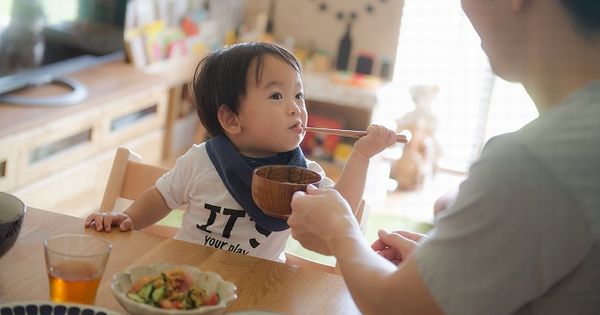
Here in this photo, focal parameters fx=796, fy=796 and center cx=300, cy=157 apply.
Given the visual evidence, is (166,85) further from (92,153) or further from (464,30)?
(464,30)

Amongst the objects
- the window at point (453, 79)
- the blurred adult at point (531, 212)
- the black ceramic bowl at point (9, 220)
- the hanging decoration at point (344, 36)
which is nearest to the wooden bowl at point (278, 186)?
the blurred adult at point (531, 212)

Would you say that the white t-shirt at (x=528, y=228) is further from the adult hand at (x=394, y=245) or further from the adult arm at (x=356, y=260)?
the adult hand at (x=394, y=245)

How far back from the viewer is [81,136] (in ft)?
10.8

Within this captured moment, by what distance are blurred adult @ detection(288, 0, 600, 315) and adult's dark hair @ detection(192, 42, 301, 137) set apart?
73cm

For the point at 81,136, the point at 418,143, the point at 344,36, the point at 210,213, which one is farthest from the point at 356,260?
the point at 344,36

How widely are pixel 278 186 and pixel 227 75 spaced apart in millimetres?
493

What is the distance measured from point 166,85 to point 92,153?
0.61 meters

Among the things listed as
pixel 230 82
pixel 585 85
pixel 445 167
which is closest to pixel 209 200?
pixel 230 82

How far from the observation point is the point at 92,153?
3352 millimetres

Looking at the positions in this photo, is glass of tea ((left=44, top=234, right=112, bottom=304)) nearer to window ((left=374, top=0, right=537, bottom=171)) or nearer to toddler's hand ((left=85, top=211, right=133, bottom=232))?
toddler's hand ((left=85, top=211, right=133, bottom=232))

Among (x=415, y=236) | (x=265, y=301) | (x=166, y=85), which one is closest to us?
(x=265, y=301)

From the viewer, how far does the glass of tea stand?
1091 mm

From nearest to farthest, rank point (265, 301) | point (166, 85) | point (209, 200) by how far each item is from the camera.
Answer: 1. point (265, 301)
2. point (209, 200)
3. point (166, 85)

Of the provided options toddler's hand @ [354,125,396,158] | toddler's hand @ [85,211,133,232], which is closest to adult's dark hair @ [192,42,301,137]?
toddler's hand @ [354,125,396,158]
